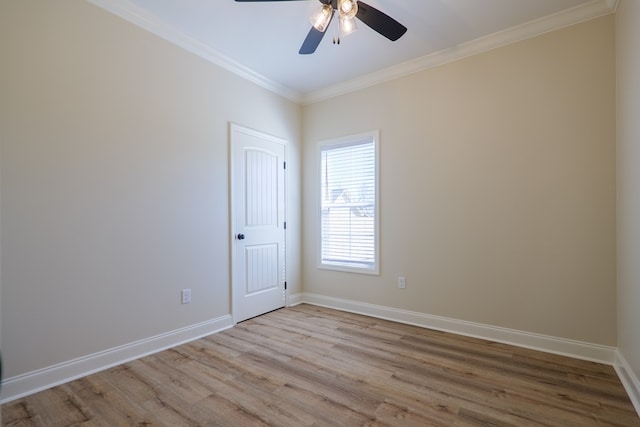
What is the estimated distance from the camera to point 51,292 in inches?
95.5

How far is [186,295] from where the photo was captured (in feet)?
10.7

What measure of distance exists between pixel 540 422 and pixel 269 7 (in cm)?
346

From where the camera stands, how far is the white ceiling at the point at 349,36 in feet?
9.04

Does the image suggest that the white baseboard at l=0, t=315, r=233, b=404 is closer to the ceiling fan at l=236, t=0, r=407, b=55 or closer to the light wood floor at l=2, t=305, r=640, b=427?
the light wood floor at l=2, t=305, r=640, b=427

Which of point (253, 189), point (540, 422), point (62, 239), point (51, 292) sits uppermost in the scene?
point (253, 189)

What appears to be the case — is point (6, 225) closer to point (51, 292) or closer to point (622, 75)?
point (51, 292)

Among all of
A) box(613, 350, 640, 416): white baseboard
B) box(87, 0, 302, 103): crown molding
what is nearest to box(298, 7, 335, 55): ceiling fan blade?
box(87, 0, 302, 103): crown molding

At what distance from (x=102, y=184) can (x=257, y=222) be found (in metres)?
1.67

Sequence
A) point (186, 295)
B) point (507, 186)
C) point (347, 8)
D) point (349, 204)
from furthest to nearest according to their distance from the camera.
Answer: point (349, 204), point (186, 295), point (507, 186), point (347, 8)

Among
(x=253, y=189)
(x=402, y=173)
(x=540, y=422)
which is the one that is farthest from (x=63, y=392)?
(x=402, y=173)

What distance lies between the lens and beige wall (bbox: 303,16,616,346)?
2764mm

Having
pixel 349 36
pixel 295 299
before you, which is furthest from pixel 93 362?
pixel 349 36

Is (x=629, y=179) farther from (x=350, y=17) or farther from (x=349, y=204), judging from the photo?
(x=349, y=204)

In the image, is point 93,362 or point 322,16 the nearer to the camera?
point 322,16
